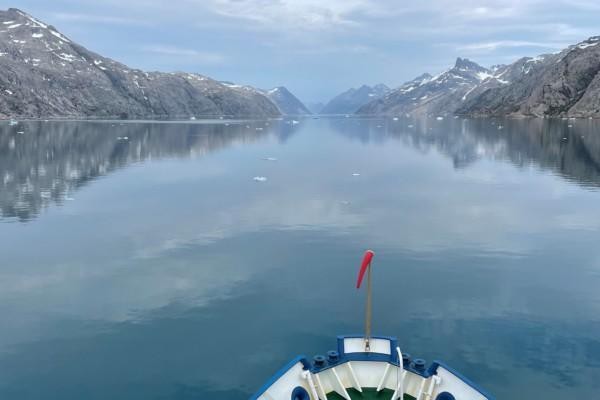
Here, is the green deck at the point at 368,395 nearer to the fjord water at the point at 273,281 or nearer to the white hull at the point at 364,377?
the white hull at the point at 364,377

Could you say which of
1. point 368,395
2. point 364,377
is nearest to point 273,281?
point 364,377

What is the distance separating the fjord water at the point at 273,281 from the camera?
20859 mm

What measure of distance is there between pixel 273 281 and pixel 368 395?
45.0 feet

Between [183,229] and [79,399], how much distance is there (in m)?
25.1

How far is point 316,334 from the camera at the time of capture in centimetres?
2377

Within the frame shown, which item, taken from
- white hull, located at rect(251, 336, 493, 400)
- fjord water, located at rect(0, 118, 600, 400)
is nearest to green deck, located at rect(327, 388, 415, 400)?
white hull, located at rect(251, 336, 493, 400)

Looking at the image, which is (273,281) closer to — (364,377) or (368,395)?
(364,377)

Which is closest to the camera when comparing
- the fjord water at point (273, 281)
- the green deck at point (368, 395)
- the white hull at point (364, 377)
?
the white hull at point (364, 377)

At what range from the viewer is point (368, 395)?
1802cm

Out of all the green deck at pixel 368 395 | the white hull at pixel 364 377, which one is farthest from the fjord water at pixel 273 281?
the green deck at pixel 368 395

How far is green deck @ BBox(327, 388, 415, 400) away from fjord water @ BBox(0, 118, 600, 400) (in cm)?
351

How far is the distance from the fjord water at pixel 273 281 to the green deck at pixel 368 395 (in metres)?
3.51

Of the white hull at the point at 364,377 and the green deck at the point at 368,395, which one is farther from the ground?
the white hull at the point at 364,377

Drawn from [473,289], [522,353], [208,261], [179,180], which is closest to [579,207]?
[473,289]
